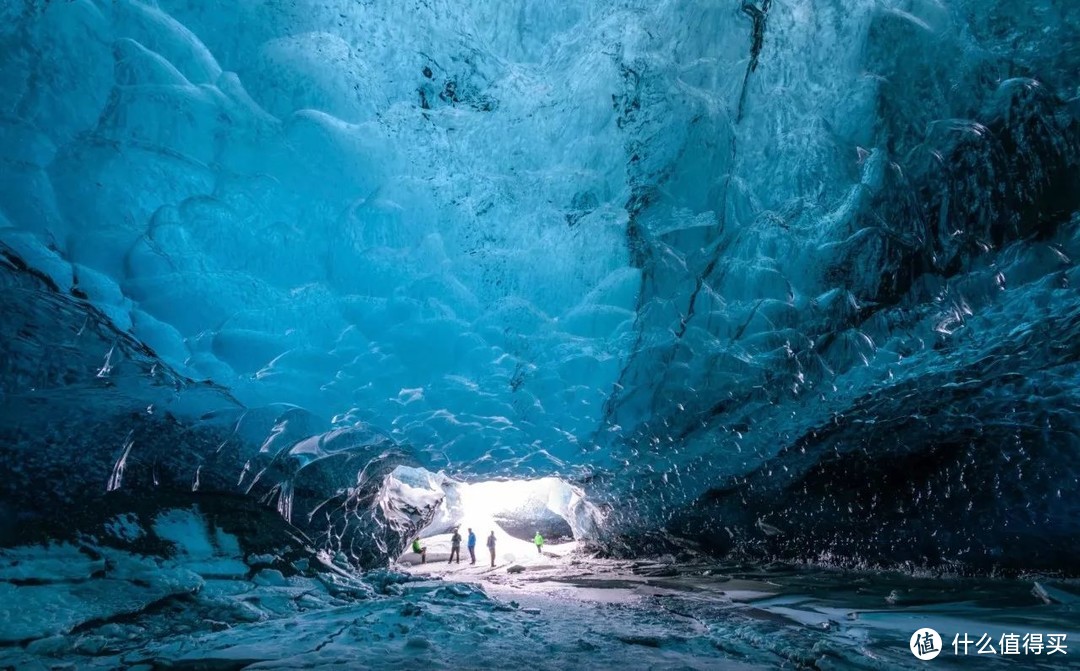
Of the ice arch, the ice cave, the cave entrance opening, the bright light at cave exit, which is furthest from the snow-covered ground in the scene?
the ice cave

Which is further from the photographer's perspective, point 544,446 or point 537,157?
point 544,446

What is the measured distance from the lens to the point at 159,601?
15.6ft

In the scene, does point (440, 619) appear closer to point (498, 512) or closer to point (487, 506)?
point (487, 506)

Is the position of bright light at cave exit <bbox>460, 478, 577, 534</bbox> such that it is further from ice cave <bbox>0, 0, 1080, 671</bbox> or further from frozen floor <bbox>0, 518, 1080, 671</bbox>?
ice cave <bbox>0, 0, 1080, 671</bbox>

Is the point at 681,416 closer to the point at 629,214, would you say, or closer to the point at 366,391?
the point at 629,214

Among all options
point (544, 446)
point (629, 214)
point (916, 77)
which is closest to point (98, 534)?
point (544, 446)

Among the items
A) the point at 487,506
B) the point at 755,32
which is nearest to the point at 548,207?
the point at 755,32

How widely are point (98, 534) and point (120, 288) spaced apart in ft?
8.11

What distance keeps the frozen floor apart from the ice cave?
0.05 m

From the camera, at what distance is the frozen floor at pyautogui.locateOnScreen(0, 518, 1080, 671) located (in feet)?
11.8

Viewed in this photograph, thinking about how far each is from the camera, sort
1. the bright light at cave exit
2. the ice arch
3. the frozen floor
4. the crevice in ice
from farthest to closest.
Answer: the bright light at cave exit → the ice arch → the crevice in ice → the frozen floor

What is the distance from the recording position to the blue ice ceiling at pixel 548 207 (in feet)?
12.8

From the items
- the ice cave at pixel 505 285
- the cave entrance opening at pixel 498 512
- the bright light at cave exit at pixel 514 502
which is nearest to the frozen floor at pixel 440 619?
the ice cave at pixel 505 285

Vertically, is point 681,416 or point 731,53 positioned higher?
point 731,53
